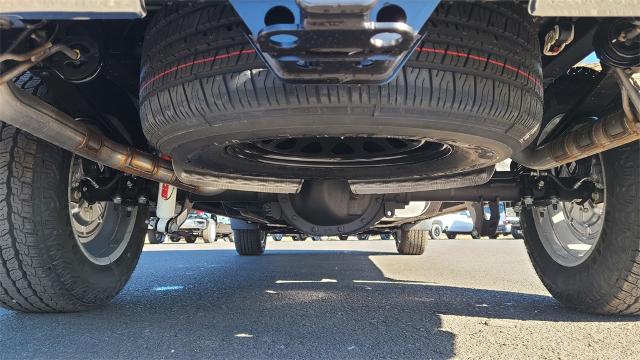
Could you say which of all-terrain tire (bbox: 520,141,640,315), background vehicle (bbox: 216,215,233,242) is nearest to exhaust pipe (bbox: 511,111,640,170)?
all-terrain tire (bbox: 520,141,640,315)

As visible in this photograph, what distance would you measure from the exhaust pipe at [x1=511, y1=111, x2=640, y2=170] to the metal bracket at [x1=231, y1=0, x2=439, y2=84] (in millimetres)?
957

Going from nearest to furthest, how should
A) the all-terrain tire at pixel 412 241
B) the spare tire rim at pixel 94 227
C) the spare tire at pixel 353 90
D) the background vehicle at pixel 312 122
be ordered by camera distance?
the background vehicle at pixel 312 122, the spare tire at pixel 353 90, the spare tire rim at pixel 94 227, the all-terrain tire at pixel 412 241

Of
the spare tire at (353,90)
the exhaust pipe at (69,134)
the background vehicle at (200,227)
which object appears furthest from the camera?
the background vehicle at (200,227)

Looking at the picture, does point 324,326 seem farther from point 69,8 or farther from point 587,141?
point 69,8

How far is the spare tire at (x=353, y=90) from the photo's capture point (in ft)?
3.92

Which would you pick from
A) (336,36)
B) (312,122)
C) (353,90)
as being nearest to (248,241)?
(312,122)

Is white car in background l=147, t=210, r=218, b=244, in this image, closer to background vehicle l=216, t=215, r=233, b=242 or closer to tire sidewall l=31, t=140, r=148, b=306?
background vehicle l=216, t=215, r=233, b=242

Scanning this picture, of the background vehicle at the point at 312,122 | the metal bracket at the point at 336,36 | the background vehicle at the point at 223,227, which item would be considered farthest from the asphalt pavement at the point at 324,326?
the background vehicle at the point at 223,227

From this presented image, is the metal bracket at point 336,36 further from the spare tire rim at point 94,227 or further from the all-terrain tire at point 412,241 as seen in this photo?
the all-terrain tire at point 412,241

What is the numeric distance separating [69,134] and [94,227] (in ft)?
3.27

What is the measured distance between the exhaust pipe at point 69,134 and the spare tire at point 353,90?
1.20 feet

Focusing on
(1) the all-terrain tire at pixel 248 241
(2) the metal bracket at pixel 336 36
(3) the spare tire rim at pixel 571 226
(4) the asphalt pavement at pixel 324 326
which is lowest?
(4) the asphalt pavement at pixel 324 326

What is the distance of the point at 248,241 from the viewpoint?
6.29m

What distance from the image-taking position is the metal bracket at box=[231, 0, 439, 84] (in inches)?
37.0
